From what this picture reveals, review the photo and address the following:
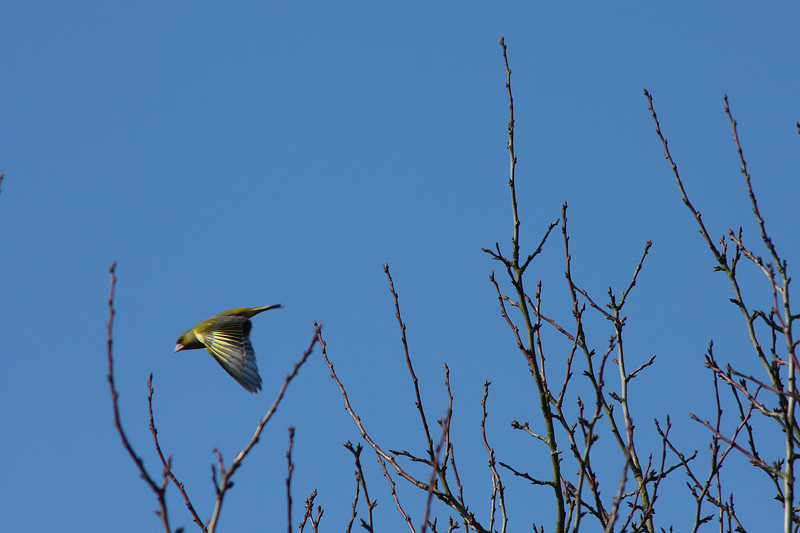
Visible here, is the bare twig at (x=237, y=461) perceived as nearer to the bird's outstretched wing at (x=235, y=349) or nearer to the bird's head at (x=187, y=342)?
the bird's outstretched wing at (x=235, y=349)

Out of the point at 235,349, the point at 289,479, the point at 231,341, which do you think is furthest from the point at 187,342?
the point at 289,479

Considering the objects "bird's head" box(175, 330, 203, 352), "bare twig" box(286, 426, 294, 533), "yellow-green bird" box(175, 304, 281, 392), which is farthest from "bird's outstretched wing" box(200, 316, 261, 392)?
"bare twig" box(286, 426, 294, 533)

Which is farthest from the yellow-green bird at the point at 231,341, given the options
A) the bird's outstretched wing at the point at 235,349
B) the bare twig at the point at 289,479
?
the bare twig at the point at 289,479

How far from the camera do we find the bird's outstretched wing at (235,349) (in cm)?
640

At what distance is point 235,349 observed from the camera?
7008 millimetres

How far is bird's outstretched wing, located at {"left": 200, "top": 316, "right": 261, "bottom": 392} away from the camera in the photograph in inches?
252

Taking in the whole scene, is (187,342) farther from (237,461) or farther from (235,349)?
(237,461)

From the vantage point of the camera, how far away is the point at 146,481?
210cm

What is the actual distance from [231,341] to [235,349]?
268mm

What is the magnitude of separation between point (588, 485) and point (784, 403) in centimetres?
114

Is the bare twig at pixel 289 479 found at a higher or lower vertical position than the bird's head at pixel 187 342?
lower

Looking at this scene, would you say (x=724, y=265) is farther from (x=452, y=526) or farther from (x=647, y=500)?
(x=452, y=526)

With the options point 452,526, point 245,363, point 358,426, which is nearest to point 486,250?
point 358,426

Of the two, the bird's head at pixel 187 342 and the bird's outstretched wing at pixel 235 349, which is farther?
the bird's head at pixel 187 342
